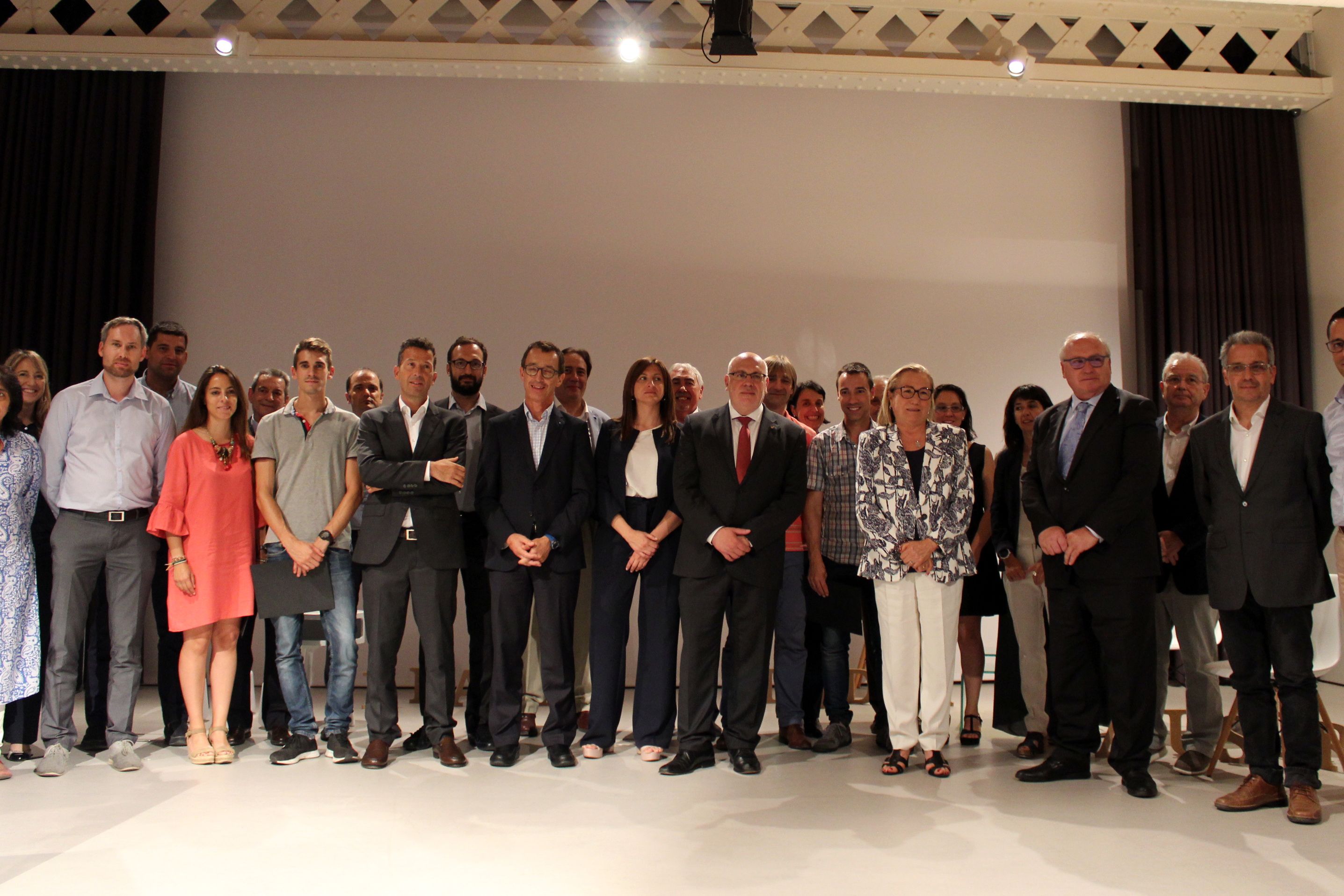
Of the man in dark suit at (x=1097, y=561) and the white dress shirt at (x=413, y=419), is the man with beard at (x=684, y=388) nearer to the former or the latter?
the white dress shirt at (x=413, y=419)

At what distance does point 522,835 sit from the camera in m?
2.93

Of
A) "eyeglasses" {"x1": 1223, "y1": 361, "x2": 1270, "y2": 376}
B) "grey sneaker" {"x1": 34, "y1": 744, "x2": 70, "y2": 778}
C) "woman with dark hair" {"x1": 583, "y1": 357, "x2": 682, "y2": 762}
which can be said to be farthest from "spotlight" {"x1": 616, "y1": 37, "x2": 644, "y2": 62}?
"grey sneaker" {"x1": 34, "y1": 744, "x2": 70, "y2": 778}

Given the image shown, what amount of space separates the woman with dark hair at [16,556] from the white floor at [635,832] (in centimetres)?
39

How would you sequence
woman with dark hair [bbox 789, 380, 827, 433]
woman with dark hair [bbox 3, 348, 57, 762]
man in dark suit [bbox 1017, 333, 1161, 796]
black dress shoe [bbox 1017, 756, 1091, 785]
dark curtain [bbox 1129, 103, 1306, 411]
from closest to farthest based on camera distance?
man in dark suit [bbox 1017, 333, 1161, 796] → black dress shoe [bbox 1017, 756, 1091, 785] → woman with dark hair [bbox 3, 348, 57, 762] → woman with dark hair [bbox 789, 380, 827, 433] → dark curtain [bbox 1129, 103, 1306, 411]

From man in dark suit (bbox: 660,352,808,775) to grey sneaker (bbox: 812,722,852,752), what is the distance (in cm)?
37

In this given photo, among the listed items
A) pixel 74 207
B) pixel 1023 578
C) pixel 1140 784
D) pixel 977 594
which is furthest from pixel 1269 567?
pixel 74 207

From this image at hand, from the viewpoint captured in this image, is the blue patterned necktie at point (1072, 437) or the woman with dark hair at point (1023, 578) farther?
the woman with dark hair at point (1023, 578)

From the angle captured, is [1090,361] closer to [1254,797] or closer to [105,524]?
[1254,797]

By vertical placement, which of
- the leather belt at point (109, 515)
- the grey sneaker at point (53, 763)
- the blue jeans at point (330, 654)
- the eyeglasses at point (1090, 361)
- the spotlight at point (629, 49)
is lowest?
the grey sneaker at point (53, 763)

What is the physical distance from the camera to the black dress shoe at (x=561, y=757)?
375 cm

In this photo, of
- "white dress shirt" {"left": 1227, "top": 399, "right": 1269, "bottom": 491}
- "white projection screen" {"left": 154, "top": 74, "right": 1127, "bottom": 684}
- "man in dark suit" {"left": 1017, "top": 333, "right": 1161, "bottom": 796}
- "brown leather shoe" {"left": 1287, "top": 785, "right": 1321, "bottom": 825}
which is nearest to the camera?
"brown leather shoe" {"left": 1287, "top": 785, "right": 1321, "bottom": 825}

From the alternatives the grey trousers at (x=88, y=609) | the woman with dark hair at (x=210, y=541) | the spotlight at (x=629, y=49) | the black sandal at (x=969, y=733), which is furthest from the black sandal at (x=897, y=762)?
the spotlight at (x=629, y=49)

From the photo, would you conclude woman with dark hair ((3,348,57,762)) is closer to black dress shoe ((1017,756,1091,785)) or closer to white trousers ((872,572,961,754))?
white trousers ((872,572,961,754))

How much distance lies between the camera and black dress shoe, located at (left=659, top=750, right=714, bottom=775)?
12.0 ft
